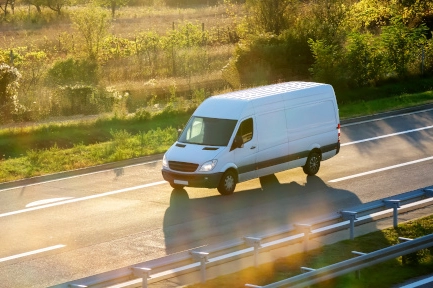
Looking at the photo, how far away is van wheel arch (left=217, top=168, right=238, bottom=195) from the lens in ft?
68.4

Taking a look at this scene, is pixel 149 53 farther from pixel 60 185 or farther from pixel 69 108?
pixel 60 185

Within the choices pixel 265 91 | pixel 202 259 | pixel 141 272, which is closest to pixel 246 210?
pixel 265 91

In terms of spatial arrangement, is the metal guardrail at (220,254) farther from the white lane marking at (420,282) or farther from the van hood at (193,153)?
the van hood at (193,153)

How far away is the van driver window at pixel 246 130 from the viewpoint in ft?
70.2

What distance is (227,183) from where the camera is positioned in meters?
21.0

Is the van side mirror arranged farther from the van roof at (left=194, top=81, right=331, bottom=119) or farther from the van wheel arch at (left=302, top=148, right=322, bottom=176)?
the van wheel arch at (left=302, top=148, right=322, bottom=176)

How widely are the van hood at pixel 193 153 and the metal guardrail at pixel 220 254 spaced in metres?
4.10

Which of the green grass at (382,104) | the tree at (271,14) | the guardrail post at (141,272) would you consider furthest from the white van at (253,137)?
the tree at (271,14)

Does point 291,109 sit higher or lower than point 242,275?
higher

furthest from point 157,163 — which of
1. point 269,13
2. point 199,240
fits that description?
point 269,13

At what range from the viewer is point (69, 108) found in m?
33.4

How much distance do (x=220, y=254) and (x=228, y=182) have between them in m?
7.42

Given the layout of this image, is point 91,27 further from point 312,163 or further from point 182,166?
point 182,166

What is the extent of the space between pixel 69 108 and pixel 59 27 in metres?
34.4
